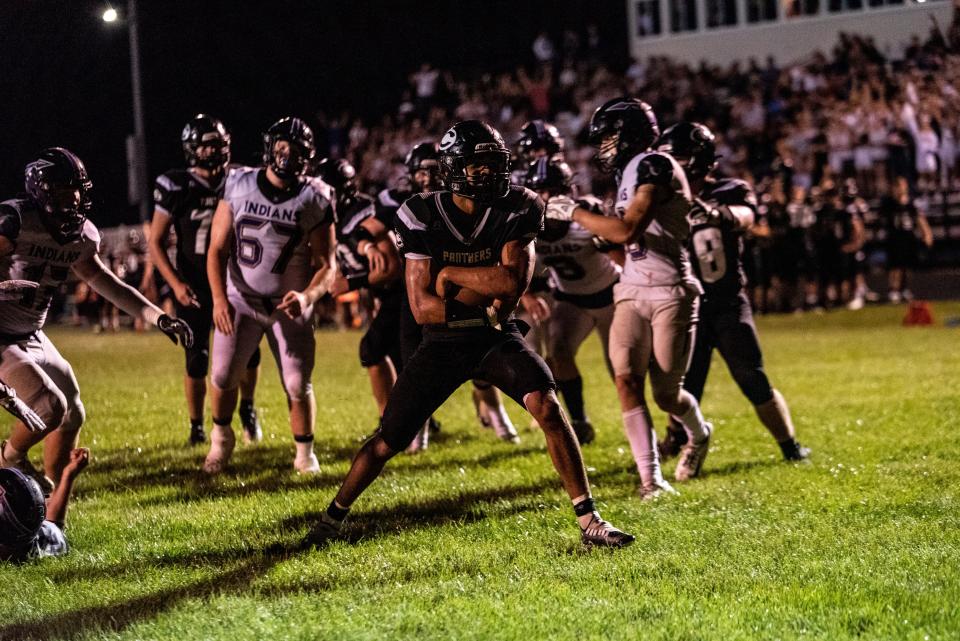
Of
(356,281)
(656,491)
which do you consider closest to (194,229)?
(356,281)

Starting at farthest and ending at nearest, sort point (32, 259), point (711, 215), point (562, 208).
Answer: point (711, 215) < point (562, 208) < point (32, 259)

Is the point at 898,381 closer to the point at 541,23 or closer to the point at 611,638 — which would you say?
the point at 611,638

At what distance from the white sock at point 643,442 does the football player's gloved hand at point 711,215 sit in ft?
4.01

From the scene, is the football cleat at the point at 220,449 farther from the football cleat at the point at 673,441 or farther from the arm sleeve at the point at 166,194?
the football cleat at the point at 673,441

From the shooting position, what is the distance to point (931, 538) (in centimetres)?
529

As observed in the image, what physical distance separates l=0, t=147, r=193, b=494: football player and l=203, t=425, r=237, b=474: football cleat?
1.33 m

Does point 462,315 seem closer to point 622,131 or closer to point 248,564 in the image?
point 248,564

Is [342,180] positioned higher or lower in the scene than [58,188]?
lower

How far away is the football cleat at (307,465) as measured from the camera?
7.59 meters

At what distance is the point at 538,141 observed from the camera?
8000mm

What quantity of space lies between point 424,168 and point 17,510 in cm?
385

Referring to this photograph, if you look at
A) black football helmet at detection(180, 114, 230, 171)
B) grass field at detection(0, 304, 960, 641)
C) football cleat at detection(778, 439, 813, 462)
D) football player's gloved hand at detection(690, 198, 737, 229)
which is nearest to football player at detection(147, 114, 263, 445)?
black football helmet at detection(180, 114, 230, 171)

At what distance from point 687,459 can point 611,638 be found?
10.6ft

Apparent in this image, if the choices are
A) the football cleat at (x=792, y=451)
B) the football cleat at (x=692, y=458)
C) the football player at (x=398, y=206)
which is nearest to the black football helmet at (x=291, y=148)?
the football player at (x=398, y=206)
